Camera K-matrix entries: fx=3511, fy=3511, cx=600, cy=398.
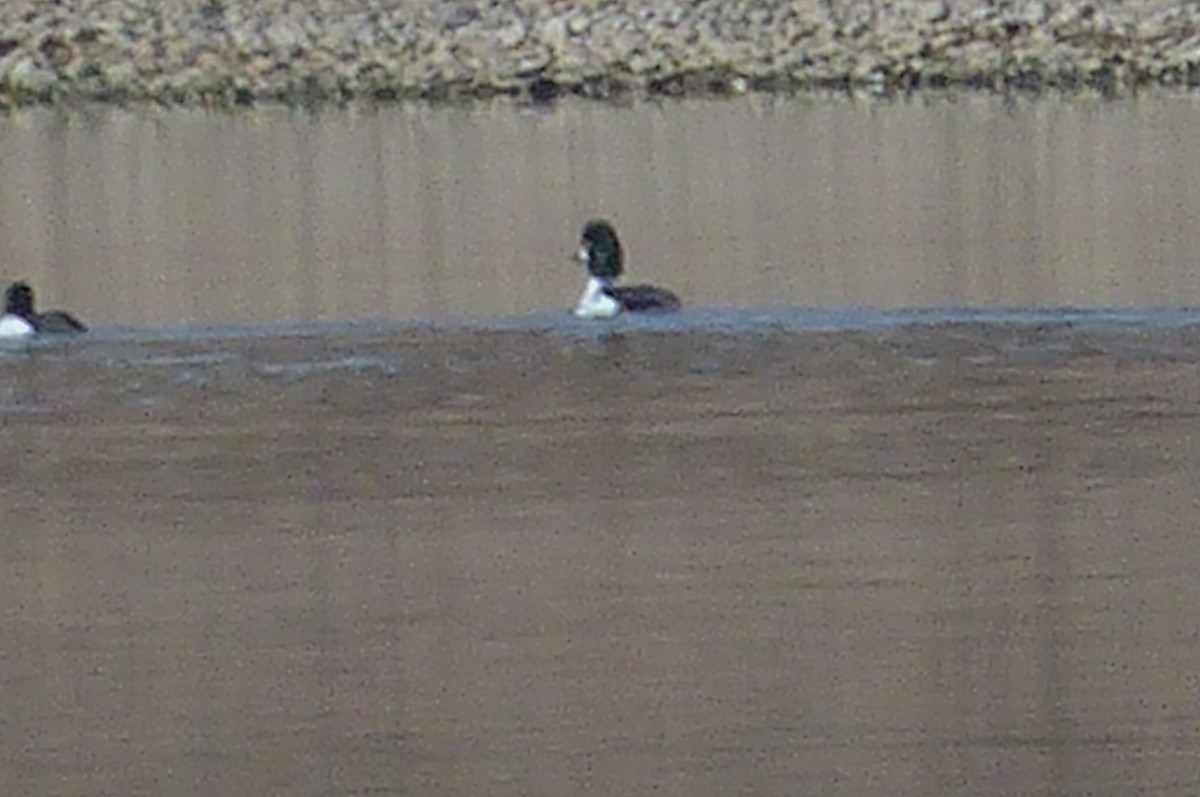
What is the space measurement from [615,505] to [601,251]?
3828 mm

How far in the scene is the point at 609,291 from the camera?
1139cm

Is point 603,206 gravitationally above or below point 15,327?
above

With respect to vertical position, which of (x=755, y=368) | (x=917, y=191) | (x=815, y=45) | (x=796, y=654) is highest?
(x=815, y=45)

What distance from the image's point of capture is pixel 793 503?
7.87 metres

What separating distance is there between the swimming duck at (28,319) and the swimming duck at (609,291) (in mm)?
1653

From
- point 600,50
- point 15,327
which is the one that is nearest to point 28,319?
point 15,327

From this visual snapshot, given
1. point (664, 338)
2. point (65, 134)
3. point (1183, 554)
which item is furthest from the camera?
point (65, 134)

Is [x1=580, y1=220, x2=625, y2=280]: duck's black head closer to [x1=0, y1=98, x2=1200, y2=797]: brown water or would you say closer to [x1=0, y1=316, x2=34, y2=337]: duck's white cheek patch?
[x1=0, y1=98, x2=1200, y2=797]: brown water

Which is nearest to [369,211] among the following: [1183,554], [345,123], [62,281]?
[62,281]

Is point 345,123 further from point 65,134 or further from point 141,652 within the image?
point 141,652

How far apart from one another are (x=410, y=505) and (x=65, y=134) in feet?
33.7

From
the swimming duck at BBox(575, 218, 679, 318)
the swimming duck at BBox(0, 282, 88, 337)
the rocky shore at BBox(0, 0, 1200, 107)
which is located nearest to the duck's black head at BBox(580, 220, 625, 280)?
the swimming duck at BBox(575, 218, 679, 318)

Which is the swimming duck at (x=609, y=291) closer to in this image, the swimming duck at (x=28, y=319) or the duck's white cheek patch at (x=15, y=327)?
the swimming duck at (x=28, y=319)

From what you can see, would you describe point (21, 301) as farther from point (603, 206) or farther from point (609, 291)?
point (603, 206)
